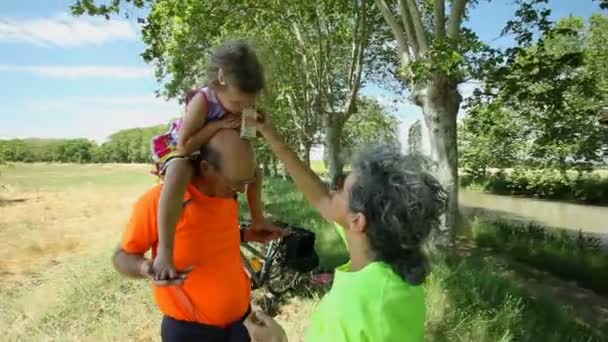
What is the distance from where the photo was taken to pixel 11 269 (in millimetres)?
12883

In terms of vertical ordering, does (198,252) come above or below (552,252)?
above

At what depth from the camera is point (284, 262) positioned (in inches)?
224

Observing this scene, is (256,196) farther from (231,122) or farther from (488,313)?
(488,313)

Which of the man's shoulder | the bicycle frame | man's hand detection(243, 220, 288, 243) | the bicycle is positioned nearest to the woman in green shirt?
the man's shoulder

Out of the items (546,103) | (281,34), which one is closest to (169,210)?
(546,103)

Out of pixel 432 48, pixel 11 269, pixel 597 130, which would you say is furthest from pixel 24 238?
pixel 597 130

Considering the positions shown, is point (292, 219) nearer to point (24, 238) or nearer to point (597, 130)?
point (24, 238)

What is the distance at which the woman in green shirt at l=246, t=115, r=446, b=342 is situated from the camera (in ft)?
4.58

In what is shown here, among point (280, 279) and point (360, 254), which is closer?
point (360, 254)

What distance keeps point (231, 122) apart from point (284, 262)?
12.7 ft

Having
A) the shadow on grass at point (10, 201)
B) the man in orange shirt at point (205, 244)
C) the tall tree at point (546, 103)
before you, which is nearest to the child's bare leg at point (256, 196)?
the man in orange shirt at point (205, 244)

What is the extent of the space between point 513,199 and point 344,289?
34375mm

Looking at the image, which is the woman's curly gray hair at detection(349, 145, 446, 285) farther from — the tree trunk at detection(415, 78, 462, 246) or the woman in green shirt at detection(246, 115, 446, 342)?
the tree trunk at detection(415, 78, 462, 246)

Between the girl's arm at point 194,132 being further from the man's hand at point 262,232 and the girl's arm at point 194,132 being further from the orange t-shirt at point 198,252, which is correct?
the man's hand at point 262,232
